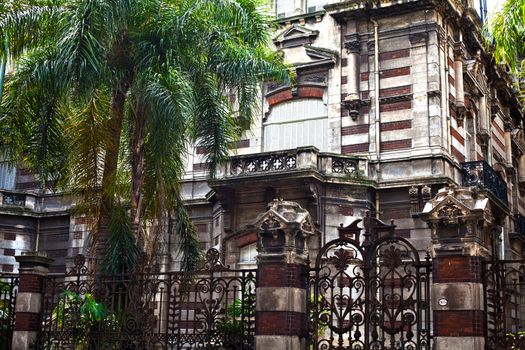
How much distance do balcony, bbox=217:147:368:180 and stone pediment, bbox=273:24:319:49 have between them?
474cm

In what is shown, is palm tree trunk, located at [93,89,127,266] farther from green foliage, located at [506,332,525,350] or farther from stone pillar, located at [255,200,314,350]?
green foliage, located at [506,332,525,350]

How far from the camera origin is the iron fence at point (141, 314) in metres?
12.2

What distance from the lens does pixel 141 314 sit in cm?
1286

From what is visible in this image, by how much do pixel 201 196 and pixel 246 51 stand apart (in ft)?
29.9

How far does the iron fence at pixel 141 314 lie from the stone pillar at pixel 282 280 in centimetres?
45

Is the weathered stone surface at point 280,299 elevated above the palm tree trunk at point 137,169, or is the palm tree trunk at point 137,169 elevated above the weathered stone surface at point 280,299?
the palm tree trunk at point 137,169

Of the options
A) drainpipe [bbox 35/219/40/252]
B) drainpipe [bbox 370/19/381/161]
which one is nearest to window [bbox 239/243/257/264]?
drainpipe [bbox 370/19/381/161]

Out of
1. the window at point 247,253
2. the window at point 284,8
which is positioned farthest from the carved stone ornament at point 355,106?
the window at point 247,253

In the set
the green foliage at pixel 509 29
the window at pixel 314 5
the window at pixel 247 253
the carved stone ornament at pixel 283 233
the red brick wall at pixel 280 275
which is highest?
the window at pixel 314 5

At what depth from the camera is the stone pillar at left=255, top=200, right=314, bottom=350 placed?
11500 mm

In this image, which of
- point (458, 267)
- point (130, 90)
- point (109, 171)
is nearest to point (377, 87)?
point (130, 90)

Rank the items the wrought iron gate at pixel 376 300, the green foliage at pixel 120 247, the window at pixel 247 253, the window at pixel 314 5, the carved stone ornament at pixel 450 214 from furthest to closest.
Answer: the window at pixel 314 5
the window at pixel 247 253
the green foliage at pixel 120 247
the wrought iron gate at pixel 376 300
the carved stone ornament at pixel 450 214

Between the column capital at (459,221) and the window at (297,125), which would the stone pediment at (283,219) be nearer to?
the column capital at (459,221)

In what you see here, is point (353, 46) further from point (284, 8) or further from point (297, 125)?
point (284, 8)
